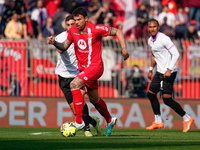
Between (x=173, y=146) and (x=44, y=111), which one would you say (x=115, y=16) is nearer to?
(x=44, y=111)

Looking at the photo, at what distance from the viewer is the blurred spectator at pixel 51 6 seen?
18234 millimetres

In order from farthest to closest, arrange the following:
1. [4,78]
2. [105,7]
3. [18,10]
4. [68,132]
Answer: [105,7]
[18,10]
[4,78]
[68,132]

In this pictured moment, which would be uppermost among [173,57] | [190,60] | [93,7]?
[93,7]

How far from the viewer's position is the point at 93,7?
18.0 meters

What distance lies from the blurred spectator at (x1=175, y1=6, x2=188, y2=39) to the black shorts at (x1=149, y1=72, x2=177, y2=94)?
733 cm

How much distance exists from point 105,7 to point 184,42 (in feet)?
17.7

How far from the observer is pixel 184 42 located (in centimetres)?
1380

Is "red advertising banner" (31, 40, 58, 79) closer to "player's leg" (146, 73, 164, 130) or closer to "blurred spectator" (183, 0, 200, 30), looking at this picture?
"player's leg" (146, 73, 164, 130)

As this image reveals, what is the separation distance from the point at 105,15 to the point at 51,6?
6.45ft

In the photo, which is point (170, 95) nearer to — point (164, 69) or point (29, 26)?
point (164, 69)

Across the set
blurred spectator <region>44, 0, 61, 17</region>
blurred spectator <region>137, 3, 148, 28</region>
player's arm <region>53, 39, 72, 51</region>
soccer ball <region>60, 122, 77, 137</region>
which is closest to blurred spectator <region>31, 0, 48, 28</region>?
blurred spectator <region>44, 0, 61, 17</region>

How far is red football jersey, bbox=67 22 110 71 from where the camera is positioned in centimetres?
877

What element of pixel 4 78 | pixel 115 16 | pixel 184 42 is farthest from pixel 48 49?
pixel 115 16

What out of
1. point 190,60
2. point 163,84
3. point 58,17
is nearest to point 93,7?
point 58,17
